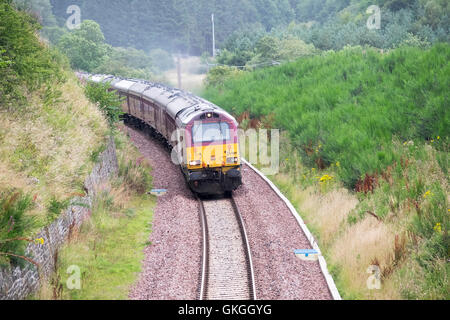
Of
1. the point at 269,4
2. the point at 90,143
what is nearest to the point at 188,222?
the point at 90,143

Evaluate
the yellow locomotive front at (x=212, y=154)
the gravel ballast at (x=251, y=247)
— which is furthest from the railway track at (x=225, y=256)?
the yellow locomotive front at (x=212, y=154)

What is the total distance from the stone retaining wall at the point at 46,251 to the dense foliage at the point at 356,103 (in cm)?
864

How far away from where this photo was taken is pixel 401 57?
24.9 metres

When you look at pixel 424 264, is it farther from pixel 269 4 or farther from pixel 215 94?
pixel 269 4

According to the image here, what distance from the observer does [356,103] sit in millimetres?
22109

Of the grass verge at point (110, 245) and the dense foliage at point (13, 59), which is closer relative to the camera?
the grass verge at point (110, 245)

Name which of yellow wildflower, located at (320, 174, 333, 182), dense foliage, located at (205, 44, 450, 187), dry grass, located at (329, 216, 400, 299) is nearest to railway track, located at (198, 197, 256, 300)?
dry grass, located at (329, 216, 400, 299)

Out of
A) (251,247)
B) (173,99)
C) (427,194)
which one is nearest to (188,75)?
(173,99)

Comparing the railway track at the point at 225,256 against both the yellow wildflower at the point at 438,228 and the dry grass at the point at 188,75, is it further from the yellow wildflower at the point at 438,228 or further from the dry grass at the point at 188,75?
the dry grass at the point at 188,75

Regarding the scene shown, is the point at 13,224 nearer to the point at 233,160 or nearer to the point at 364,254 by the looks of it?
the point at 364,254

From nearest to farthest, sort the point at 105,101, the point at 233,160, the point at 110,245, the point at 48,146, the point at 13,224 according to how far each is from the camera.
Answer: the point at 13,224 < the point at 110,245 < the point at 48,146 < the point at 233,160 < the point at 105,101

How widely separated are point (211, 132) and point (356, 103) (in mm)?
9434

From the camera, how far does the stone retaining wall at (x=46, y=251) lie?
8180mm
